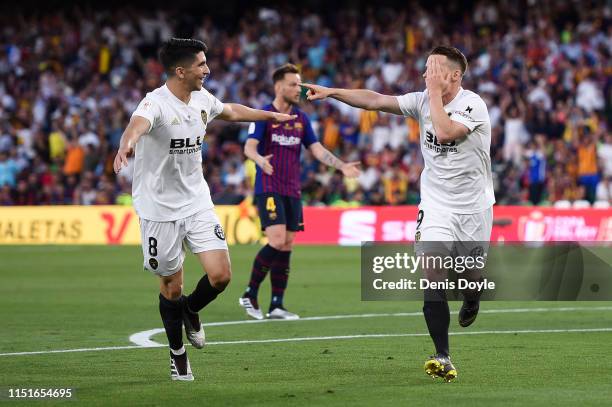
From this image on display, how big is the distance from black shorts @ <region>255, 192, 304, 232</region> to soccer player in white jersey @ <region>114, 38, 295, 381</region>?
4.50 m

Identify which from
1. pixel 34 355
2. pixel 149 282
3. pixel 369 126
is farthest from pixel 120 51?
pixel 34 355

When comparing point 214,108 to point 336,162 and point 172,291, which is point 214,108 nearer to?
point 172,291

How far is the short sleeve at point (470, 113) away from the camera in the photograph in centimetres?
902

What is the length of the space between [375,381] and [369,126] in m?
23.3

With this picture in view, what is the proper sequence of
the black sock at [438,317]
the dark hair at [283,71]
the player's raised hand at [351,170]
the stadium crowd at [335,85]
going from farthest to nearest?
1. the stadium crowd at [335,85]
2. the dark hair at [283,71]
3. the player's raised hand at [351,170]
4. the black sock at [438,317]

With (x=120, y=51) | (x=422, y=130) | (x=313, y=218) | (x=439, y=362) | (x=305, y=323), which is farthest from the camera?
(x=120, y=51)

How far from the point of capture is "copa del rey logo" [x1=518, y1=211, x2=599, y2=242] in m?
26.4

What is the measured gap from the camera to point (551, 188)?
2844 cm

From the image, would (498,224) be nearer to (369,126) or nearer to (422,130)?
(369,126)

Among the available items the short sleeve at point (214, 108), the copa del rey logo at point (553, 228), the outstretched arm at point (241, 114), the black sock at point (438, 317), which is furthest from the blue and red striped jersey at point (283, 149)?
the copa del rey logo at point (553, 228)

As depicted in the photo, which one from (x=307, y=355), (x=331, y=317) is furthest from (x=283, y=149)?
(x=307, y=355)

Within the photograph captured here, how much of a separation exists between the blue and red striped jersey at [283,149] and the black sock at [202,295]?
447 cm

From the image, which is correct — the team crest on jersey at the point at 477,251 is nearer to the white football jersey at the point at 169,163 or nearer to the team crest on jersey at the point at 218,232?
the team crest on jersey at the point at 218,232

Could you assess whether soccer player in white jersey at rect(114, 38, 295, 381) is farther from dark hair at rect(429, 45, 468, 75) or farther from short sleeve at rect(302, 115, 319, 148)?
short sleeve at rect(302, 115, 319, 148)
